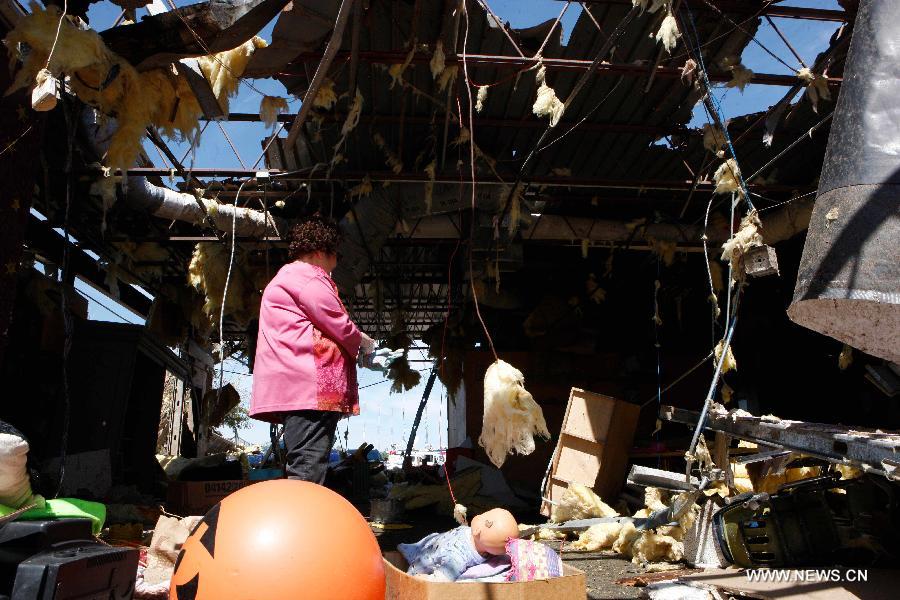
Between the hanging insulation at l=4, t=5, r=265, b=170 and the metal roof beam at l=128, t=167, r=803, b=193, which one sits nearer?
the hanging insulation at l=4, t=5, r=265, b=170

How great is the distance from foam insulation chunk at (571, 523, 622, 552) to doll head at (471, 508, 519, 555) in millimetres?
2381

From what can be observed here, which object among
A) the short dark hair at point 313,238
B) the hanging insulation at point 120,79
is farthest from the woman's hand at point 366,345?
the hanging insulation at point 120,79

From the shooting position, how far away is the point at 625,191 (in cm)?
789

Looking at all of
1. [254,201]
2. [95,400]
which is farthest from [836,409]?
[95,400]

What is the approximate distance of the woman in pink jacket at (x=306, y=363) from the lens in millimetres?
3379

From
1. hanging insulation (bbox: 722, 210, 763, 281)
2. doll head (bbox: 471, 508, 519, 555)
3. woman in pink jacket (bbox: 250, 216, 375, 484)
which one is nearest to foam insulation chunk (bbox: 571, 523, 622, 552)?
doll head (bbox: 471, 508, 519, 555)

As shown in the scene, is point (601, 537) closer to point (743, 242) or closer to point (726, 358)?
point (726, 358)

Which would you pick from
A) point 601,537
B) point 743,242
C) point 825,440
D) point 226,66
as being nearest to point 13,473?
point 226,66

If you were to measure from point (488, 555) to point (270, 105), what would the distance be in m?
3.61

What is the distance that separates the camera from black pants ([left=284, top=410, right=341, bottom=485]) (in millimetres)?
3326

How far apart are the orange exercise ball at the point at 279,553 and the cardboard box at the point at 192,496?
4913mm

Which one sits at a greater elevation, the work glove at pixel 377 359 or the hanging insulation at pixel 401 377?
the hanging insulation at pixel 401 377

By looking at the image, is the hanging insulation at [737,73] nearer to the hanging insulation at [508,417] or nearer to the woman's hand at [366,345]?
the hanging insulation at [508,417]

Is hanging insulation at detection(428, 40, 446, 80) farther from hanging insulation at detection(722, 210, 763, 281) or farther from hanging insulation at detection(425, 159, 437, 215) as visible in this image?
hanging insulation at detection(722, 210, 763, 281)
